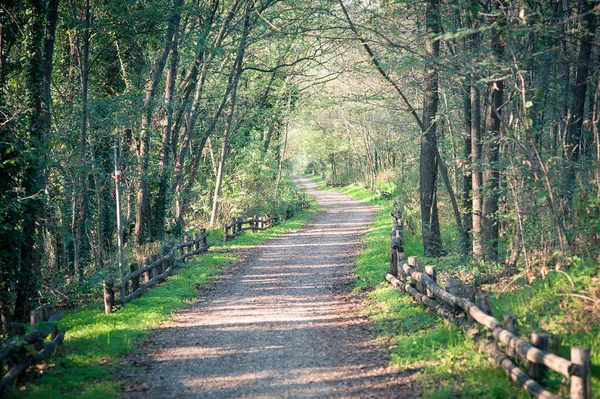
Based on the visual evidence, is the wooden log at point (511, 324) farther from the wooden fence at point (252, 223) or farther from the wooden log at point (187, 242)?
the wooden fence at point (252, 223)

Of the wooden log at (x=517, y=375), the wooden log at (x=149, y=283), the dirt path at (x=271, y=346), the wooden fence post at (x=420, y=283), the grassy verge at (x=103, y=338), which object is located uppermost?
the wooden fence post at (x=420, y=283)

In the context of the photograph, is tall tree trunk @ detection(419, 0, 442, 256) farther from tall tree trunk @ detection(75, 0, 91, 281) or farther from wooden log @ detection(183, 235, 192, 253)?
tall tree trunk @ detection(75, 0, 91, 281)

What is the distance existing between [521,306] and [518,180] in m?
2.77

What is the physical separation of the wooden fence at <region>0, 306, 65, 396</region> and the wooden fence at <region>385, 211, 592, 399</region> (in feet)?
19.1

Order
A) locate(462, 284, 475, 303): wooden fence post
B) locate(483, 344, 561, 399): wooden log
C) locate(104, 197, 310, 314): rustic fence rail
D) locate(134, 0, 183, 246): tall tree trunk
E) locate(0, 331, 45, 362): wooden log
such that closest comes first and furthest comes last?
locate(483, 344, 561, 399): wooden log → locate(0, 331, 45, 362): wooden log → locate(462, 284, 475, 303): wooden fence post → locate(104, 197, 310, 314): rustic fence rail → locate(134, 0, 183, 246): tall tree trunk

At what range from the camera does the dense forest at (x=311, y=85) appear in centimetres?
928

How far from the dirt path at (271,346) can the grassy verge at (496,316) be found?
1.30 feet

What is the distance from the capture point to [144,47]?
749 inches

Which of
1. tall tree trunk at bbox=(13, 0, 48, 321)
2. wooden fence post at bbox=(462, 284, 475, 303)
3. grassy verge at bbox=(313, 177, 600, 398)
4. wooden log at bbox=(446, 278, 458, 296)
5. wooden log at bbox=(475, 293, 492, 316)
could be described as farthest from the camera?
tall tree trunk at bbox=(13, 0, 48, 321)

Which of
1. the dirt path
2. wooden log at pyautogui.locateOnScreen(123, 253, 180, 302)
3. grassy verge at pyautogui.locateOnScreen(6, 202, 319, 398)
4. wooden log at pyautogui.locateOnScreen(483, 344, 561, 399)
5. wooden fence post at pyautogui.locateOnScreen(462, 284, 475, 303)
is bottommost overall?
the dirt path

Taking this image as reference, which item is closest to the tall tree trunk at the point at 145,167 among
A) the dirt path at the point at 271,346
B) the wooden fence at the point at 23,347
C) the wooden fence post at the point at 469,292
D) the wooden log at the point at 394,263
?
the dirt path at the point at 271,346

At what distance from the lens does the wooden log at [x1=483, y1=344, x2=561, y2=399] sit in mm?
5516

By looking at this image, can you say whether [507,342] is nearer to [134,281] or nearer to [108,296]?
[108,296]

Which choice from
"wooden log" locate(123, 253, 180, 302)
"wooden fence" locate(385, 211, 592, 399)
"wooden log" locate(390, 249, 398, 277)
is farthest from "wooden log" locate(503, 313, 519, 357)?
"wooden log" locate(123, 253, 180, 302)
